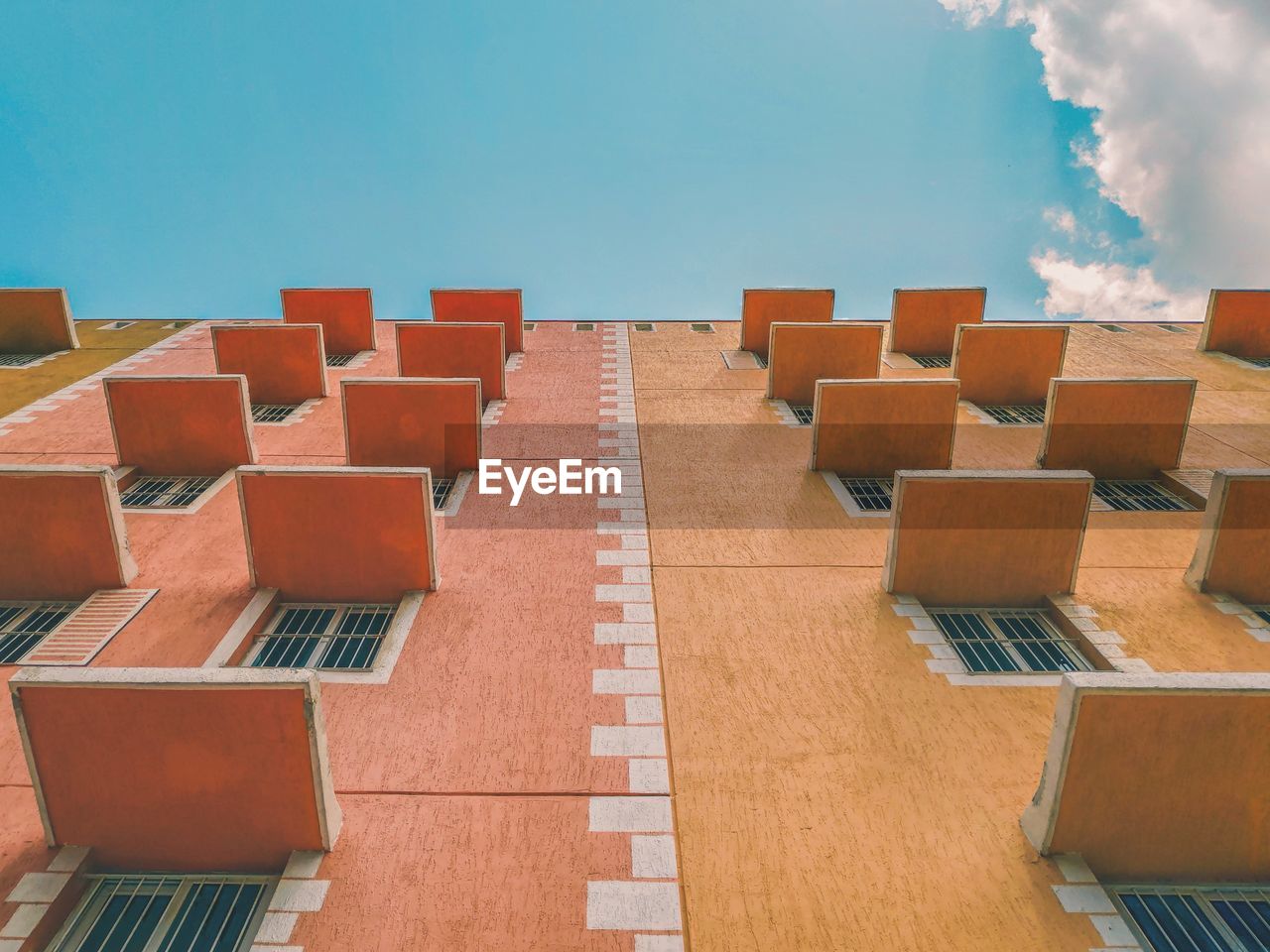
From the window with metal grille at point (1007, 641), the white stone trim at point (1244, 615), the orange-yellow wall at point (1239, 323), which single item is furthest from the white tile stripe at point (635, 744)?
the orange-yellow wall at point (1239, 323)

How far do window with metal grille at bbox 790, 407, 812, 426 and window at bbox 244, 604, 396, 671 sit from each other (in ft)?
42.0

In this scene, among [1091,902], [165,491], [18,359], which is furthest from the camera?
[18,359]

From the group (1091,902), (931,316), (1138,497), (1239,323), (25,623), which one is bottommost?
(1091,902)

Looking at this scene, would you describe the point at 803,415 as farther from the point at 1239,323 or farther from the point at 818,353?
the point at 1239,323

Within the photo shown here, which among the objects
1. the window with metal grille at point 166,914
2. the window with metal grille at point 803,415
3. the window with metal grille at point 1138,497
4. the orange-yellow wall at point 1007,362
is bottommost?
the window with metal grille at point 166,914

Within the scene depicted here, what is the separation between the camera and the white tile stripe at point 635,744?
26.9 feet

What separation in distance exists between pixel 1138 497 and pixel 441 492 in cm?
1522

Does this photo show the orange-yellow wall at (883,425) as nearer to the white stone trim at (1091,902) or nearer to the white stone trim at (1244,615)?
the white stone trim at (1244,615)

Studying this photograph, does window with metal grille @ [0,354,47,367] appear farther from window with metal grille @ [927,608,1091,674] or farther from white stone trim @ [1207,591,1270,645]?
white stone trim @ [1207,591,1270,645]

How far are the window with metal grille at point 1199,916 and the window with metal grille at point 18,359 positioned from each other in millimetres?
32325

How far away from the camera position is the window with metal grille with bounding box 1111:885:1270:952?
789 centimetres

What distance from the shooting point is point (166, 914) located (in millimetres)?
8203

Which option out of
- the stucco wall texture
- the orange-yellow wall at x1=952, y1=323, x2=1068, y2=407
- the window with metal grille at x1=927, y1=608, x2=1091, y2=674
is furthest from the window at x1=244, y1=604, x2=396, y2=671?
the orange-yellow wall at x1=952, y1=323, x2=1068, y2=407

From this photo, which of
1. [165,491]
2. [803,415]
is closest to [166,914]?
[165,491]
